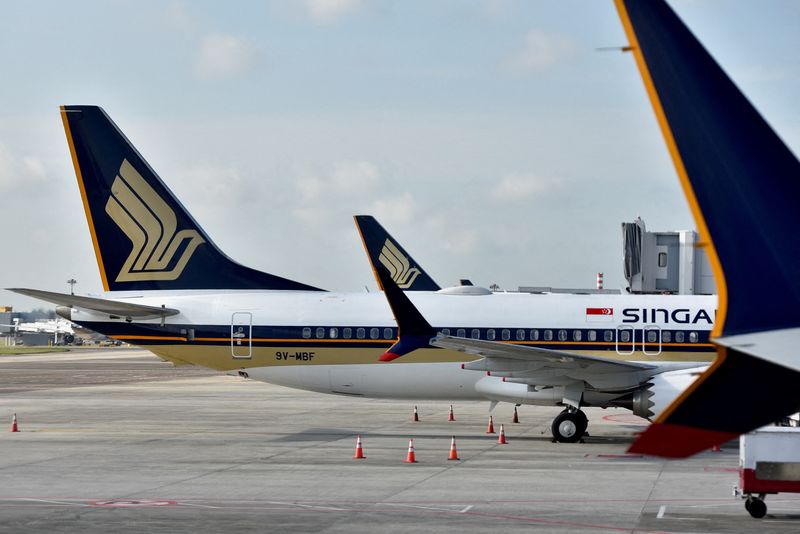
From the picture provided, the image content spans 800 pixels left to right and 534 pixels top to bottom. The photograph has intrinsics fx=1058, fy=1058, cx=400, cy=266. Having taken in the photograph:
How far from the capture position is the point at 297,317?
91.2ft

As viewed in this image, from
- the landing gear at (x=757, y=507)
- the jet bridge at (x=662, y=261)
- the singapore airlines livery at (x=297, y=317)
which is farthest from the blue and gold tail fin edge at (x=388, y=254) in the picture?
the landing gear at (x=757, y=507)

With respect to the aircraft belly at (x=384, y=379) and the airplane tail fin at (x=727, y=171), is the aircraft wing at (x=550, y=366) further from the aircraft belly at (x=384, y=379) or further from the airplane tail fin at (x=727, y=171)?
the airplane tail fin at (x=727, y=171)

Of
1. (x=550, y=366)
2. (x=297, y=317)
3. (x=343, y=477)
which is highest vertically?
(x=297, y=317)

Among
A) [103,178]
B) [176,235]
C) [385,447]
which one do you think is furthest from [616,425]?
[103,178]

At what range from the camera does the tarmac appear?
1559 cm

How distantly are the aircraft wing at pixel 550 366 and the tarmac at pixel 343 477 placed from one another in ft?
5.35

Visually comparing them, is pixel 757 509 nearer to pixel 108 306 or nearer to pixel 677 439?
pixel 677 439

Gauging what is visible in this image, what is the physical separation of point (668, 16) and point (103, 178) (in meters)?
22.9

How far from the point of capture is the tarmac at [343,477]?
15.6 meters

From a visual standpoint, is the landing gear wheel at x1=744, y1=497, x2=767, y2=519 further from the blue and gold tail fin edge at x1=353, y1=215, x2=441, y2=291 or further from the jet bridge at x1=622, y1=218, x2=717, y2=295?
the blue and gold tail fin edge at x1=353, y1=215, x2=441, y2=291

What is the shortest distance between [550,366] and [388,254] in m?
27.2

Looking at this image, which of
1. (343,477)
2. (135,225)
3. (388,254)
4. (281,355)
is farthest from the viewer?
(388,254)

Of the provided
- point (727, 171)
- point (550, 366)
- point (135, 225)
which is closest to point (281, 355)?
point (135, 225)

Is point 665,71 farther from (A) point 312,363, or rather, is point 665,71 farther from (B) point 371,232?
(B) point 371,232
